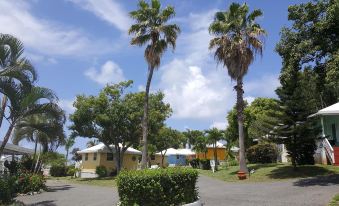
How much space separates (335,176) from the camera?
23344mm

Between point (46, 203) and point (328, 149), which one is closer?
point (46, 203)

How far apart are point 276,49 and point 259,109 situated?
2637 cm

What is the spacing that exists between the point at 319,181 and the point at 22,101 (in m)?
15.4

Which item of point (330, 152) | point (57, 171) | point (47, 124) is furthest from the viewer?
point (57, 171)

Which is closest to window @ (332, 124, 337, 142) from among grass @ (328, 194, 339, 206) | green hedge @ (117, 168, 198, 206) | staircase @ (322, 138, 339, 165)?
staircase @ (322, 138, 339, 165)

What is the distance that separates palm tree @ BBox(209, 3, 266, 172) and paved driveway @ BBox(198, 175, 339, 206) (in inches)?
284

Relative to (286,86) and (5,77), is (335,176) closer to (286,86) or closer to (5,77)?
(286,86)

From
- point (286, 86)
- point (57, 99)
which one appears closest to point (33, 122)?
point (57, 99)

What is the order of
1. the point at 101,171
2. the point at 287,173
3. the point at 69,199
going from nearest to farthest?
1. the point at 69,199
2. the point at 287,173
3. the point at 101,171

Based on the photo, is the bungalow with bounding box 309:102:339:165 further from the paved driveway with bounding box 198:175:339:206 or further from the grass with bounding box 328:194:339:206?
the grass with bounding box 328:194:339:206

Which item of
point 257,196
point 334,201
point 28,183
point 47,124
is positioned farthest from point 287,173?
point 28,183

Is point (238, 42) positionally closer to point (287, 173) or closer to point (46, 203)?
→ point (287, 173)

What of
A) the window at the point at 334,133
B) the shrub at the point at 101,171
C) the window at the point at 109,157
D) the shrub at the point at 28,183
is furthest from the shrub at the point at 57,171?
the window at the point at 334,133

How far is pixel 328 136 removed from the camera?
95.5 ft
